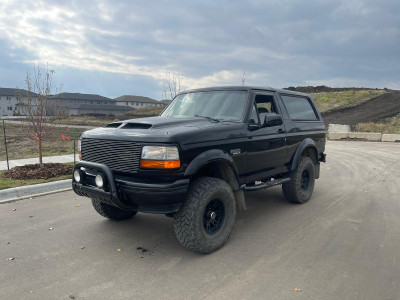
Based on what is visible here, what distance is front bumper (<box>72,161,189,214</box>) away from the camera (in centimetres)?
348

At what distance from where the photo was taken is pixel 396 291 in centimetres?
306

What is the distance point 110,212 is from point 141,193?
164 centimetres

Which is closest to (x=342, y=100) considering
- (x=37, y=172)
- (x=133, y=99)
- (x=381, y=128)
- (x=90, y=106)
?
(x=381, y=128)

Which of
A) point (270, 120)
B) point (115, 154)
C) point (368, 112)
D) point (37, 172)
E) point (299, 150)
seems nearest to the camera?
point (115, 154)

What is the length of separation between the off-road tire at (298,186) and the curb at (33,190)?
485 cm

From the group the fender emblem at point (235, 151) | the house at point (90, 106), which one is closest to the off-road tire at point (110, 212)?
the fender emblem at point (235, 151)

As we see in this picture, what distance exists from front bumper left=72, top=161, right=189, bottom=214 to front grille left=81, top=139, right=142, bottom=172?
0.43ft

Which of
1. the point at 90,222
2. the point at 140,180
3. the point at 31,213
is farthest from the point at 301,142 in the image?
the point at 31,213

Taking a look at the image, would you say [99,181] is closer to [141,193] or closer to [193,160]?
[141,193]

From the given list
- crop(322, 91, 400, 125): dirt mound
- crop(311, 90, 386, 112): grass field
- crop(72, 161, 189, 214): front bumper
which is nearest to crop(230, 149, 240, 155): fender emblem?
crop(72, 161, 189, 214): front bumper

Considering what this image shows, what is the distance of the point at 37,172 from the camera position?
7.88 metres

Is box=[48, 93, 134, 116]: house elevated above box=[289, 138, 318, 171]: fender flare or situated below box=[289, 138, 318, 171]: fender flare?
above

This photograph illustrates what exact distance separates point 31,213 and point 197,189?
3423 mm

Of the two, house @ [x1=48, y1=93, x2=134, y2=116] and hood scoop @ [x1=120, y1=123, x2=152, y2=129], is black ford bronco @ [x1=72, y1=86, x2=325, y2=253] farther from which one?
house @ [x1=48, y1=93, x2=134, y2=116]
